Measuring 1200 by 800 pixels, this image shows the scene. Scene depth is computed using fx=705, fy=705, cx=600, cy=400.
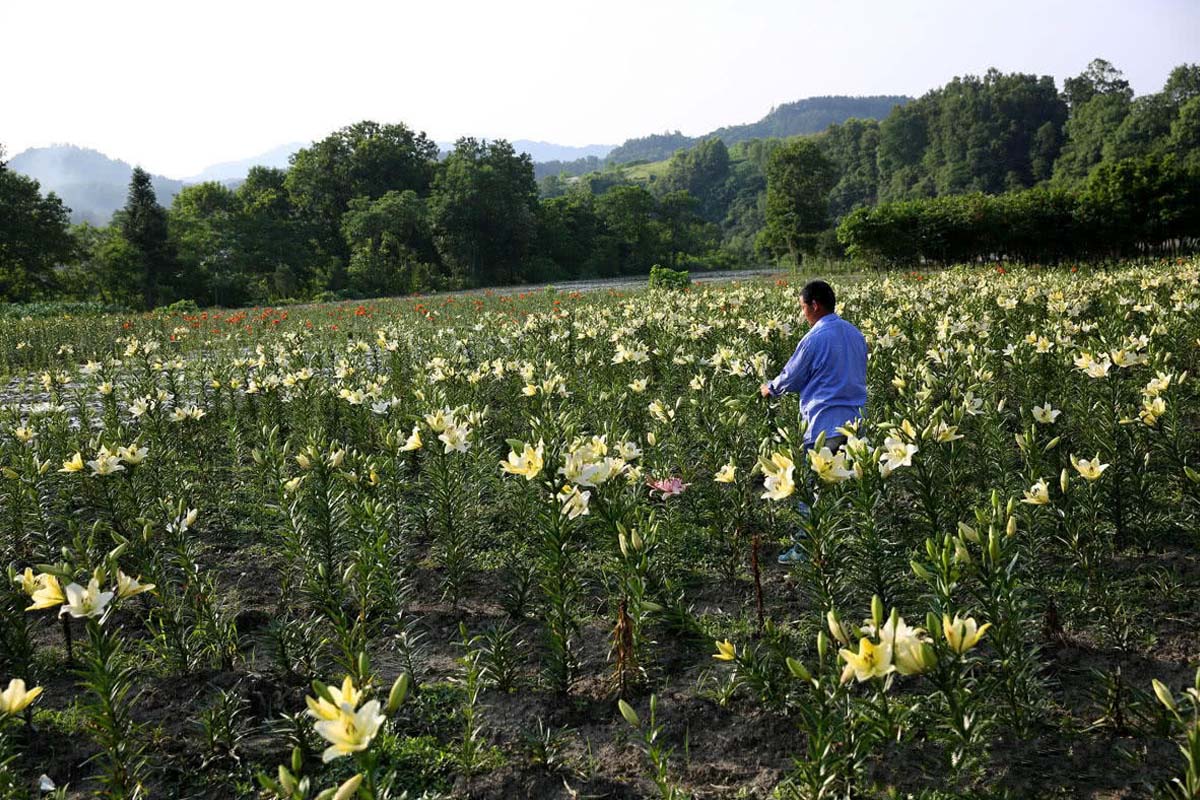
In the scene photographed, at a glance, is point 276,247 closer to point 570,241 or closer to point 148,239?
point 148,239

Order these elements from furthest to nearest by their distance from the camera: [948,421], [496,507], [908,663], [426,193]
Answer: [426,193]
[496,507]
[948,421]
[908,663]

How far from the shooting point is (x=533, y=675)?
A: 3.24 metres

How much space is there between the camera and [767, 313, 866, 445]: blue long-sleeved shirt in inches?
172

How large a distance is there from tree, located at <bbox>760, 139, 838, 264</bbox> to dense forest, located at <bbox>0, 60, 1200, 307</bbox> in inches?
7.9

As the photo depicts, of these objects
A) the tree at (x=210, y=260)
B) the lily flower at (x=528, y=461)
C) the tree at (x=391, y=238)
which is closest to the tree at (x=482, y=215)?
the tree at (x=391, y=238)

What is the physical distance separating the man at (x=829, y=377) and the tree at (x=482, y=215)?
1986 inches

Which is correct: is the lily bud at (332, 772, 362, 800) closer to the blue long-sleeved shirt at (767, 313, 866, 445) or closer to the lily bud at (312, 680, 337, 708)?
the lily bud at (312, 680, 337, 708)

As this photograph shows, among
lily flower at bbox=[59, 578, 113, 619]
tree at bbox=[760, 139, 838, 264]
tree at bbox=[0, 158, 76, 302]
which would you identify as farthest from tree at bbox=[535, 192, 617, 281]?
lily flower at bbox=[59, 578, 113, 619]

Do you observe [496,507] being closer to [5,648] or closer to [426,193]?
[5,648]

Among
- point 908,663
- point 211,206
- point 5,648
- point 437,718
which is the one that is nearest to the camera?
point 908,663

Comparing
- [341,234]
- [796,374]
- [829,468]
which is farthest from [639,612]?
[341,234]

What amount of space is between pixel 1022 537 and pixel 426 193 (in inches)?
2657

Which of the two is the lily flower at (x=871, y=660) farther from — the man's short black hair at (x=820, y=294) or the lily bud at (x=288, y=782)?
the man's short black hair at (x=820, y=294)

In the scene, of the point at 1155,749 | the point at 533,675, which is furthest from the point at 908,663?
the point at 533,675
